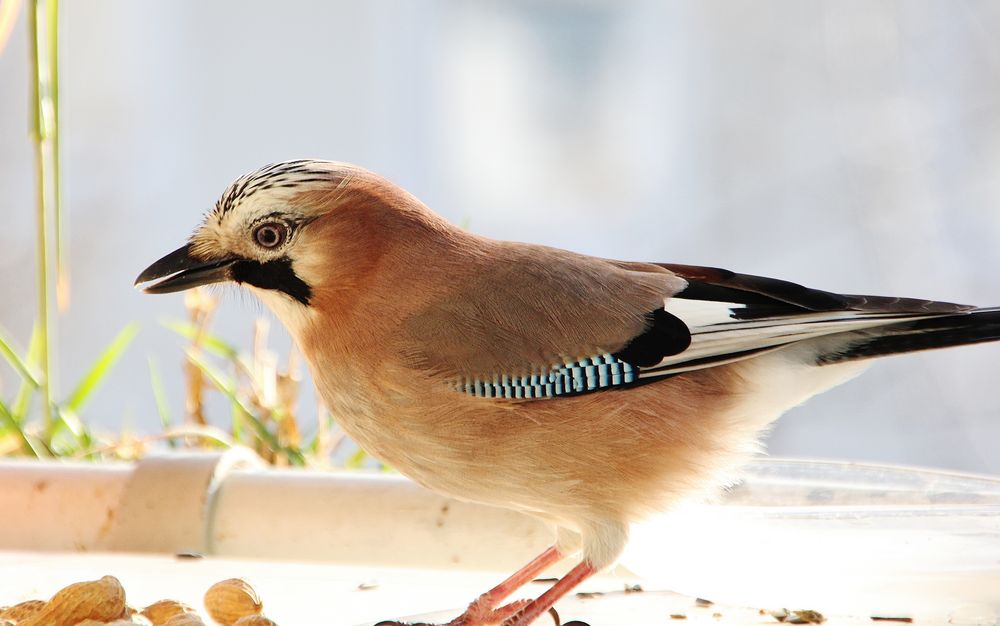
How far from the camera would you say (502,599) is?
1.89 meters

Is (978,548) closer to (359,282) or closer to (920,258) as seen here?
(359,282)

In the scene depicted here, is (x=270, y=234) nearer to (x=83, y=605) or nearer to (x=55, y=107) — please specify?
(x=83, y=605)

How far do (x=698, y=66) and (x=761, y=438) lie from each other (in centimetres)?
417

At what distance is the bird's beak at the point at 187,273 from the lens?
5.88ft

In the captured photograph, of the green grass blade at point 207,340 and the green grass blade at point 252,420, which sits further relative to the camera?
the green grass blade at point 207,340

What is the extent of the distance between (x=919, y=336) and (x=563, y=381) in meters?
0.55

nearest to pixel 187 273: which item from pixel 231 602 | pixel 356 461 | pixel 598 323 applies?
pixel 231 602

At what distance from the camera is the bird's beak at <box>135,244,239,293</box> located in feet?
5.88

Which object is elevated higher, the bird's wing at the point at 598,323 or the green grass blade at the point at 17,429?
the bird's wing at the point at 598,323

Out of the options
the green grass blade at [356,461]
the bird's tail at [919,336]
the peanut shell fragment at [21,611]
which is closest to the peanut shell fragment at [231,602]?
the peanut shell fragment at [21,611]

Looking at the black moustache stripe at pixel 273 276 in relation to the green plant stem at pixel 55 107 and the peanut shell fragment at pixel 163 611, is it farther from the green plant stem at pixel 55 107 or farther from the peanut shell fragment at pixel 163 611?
the green plant stem at pixel 55 107

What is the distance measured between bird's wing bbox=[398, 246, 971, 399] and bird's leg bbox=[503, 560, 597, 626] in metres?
0.27

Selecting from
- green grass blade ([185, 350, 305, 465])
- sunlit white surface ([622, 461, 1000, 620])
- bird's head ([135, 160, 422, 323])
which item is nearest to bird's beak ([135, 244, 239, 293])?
bird's head ([135, 160, 422, 323])

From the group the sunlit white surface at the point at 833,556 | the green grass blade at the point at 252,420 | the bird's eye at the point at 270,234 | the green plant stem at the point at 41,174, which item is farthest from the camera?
the green grass blade at the point at 252,420
